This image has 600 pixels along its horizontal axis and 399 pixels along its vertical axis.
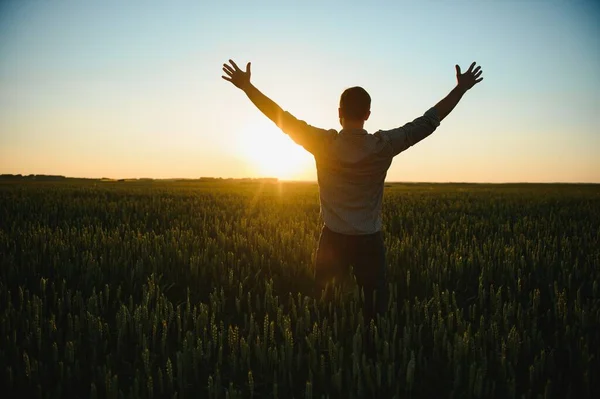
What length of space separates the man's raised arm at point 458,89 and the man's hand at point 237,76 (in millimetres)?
1469

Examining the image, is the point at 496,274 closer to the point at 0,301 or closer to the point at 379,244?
the point at 379,244

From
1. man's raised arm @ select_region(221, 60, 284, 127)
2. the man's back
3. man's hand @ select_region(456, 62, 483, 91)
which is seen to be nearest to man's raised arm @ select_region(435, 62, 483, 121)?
man's hand @ select_region(456, 62, 483, 91)

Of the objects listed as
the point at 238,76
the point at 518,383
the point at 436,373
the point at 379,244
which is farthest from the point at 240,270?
the point at 518,383

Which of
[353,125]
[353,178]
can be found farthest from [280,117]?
[353,178]

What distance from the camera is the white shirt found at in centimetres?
302

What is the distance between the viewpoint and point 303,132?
3.03 m

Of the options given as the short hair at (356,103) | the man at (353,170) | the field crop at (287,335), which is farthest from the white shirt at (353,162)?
the field crop at (287,335)

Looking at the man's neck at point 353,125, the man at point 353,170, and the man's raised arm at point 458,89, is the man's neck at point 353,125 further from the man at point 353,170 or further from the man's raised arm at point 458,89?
the man's raised arm at point 458,89

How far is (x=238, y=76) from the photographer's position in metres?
3.05

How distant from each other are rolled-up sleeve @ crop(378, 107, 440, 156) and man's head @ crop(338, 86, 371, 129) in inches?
7.2

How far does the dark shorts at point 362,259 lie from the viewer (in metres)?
3.20

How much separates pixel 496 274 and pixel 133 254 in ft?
14.1

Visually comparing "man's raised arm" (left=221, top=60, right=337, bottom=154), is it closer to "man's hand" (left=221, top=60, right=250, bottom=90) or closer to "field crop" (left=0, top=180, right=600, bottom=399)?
"man's hand" (left=221, top=60, right=250, bottom=90)

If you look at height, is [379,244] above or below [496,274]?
above
